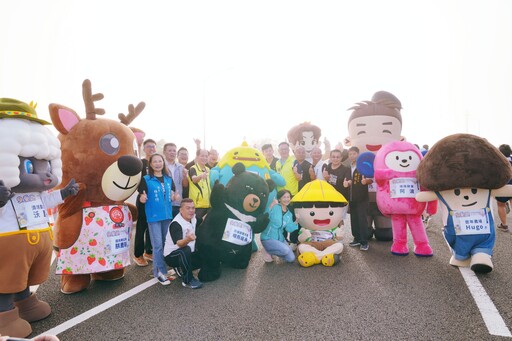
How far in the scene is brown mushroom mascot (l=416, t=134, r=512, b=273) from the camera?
402 centimetres

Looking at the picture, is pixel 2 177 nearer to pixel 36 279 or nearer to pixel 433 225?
pixel 36 279

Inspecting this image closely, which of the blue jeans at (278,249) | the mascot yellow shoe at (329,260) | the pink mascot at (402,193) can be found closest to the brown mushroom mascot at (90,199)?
the blue jeans at (278,249)

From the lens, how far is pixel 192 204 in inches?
159

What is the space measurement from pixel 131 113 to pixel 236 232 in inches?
87.1

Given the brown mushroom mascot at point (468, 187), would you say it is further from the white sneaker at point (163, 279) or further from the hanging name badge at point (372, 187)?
the white sneaker at point (163, 279)

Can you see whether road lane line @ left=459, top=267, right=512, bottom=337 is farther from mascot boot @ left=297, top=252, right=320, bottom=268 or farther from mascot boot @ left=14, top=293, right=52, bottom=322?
mascot boot @ left=14, top=293, right=52, bottom=322

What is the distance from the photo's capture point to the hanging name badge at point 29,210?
2927 mm

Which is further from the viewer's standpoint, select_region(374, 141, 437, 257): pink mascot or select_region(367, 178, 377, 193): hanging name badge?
select_region(367, 178, 377, 193): hanging name badge

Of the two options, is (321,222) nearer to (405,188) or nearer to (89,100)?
(405,188)

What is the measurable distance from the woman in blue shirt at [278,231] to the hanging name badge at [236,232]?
1.61ft

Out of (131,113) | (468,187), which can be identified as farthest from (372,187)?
(131,113)

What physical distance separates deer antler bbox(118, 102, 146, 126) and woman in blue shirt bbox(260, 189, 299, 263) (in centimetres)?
235

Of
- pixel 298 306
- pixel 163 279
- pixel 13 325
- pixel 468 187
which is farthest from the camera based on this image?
pixel 468 187

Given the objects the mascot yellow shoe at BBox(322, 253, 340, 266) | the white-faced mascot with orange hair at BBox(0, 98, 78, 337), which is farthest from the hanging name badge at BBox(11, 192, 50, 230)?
the mascot yellow shoe at BBox(322, 253, 340, 266)
